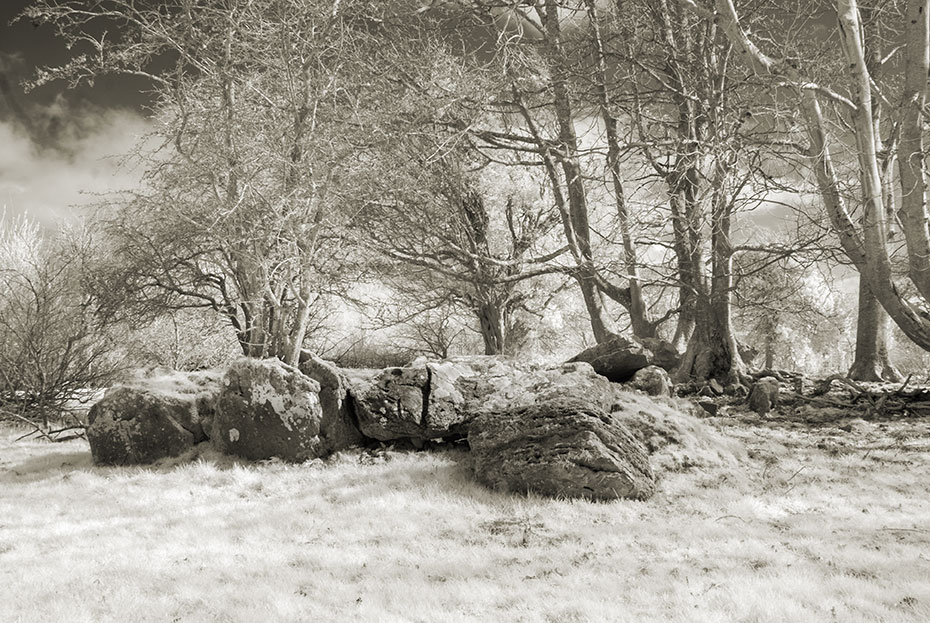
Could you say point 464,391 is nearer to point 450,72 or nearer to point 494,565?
point 494,565

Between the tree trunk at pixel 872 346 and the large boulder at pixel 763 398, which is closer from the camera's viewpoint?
the large boulder at pixel 763 398

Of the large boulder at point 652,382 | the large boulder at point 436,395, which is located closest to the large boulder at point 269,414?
the large boulder at point 436,395

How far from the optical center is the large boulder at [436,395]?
8086mm

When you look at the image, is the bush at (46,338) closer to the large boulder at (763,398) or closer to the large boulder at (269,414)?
the large boulder at (269,414)

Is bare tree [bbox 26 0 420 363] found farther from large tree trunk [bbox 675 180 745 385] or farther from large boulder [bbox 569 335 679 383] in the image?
large tree trunk [bbox 675 180 745 385]

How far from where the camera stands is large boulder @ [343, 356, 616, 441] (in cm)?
809

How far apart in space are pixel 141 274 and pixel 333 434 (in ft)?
34.0

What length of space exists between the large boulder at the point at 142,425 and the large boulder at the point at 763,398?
815cm

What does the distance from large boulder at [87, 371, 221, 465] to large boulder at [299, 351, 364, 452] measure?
1.83m

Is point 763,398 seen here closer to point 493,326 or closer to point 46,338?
point 493,326

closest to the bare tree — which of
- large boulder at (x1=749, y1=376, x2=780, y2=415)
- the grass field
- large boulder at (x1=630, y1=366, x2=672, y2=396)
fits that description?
the grass field

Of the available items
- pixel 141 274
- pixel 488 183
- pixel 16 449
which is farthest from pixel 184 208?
pixel 488 183

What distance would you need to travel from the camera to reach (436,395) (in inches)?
323

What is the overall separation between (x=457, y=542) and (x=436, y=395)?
10.0 ft
